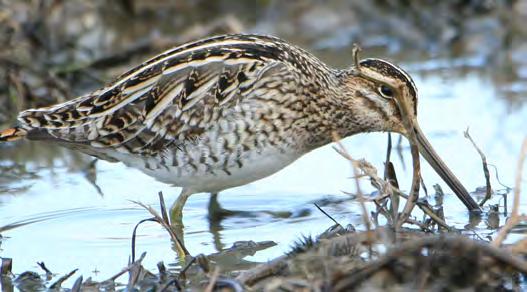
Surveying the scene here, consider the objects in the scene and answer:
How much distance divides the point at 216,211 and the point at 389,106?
1.28 metres

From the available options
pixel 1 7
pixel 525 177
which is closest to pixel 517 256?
pixel 525 177

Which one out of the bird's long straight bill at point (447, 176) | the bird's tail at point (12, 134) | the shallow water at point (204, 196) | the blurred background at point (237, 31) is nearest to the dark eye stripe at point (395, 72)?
the bird's long straight bill at point (447, 176)

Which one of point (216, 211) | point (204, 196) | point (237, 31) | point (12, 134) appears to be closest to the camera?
point (12, 134)

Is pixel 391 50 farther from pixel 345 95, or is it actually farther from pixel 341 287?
pixel 341 287

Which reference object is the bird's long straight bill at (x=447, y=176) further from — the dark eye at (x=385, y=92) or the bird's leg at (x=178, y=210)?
the bird's leg at (x=178, y=210)

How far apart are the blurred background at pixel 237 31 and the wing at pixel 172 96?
1.96ft

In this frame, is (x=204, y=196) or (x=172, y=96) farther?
(x=204, y=196)

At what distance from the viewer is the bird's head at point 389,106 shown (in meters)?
6.10

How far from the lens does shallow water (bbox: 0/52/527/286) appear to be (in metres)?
6.12

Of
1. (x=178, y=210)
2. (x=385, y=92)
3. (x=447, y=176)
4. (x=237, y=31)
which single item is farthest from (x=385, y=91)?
(x=237, y=31)

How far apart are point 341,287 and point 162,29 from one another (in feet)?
21.2

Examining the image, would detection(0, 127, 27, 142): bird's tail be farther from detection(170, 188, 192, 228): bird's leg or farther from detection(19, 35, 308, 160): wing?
detection(170, 188, 192, 228): bird's leg

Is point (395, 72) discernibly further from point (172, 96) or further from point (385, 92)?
point (172, 96)

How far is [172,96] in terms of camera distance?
6.15m
